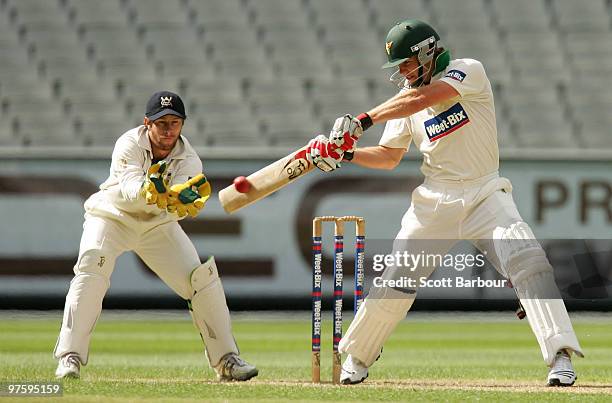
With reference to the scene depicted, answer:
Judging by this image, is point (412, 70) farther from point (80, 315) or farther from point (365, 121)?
point (80, 315)

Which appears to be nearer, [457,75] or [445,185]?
[457,75]

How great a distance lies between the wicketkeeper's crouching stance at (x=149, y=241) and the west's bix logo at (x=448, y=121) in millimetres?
1119

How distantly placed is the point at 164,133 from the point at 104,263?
71 cm

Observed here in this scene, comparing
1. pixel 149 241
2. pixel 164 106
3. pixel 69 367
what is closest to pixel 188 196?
pixel 164 106

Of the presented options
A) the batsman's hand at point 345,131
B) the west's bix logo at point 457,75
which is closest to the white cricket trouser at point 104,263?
the batsman's hand at point 345,131

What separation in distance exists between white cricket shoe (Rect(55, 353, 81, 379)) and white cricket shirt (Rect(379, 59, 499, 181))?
76.8 inches

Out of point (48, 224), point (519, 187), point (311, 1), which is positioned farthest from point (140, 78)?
point (519, 187)

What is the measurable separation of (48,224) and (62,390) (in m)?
5.87

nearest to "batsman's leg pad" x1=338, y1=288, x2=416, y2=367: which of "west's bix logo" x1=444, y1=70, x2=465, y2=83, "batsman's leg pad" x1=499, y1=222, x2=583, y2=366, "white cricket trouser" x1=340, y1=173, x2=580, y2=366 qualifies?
"white cricket trouser" x1=340, y1=173, x2=580, y2=366

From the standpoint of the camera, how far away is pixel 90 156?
430 inches

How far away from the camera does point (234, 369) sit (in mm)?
6012

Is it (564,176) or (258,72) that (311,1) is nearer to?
(258,72)

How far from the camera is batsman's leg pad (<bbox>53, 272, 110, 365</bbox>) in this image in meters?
5.80

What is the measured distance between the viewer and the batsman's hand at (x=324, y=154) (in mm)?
5445
